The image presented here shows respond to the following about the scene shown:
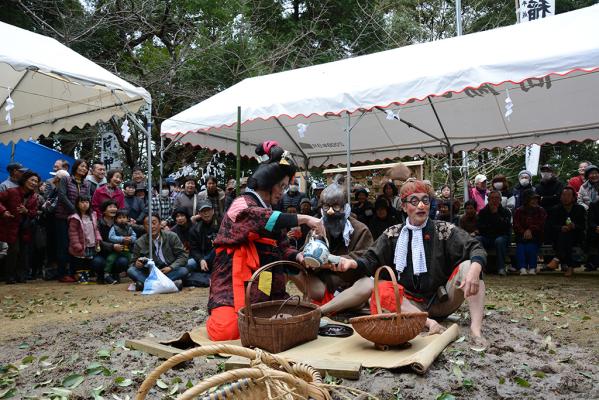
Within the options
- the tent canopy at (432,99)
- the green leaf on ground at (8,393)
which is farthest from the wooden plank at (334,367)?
the tent canopy at (432,99)

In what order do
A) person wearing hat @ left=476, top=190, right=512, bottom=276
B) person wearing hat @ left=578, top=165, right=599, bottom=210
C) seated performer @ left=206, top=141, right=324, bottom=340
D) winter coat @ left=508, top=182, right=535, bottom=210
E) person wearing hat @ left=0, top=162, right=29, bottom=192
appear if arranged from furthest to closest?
winter coat @ left=508, top=182, right=535, bottom=210, person wearing hat @ left=578, top=165, right=599, bottom=210, person wearing hat @ left=476, top=190, right=512, bottom=276, person wearing hat @ left=0, top=162, right=29, bottom=192, seated performer @ left=206, top=141, right=324, bottom=340

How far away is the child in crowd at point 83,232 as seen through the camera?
7.77 metres

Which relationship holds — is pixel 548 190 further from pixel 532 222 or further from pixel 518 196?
pixel 532 222

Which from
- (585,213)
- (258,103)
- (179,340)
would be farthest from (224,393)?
(585,213)

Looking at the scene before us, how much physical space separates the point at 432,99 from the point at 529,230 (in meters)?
2.54

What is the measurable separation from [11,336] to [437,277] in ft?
12.0

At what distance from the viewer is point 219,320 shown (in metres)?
3.82

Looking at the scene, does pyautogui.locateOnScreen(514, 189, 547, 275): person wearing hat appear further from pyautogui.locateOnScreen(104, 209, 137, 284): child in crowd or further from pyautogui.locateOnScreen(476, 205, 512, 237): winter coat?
pyautogui.locateOnScreen(104, 209, 137, 284): child in crowd

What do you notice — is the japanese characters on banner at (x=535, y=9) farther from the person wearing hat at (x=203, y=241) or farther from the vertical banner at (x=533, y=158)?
the person wearing hat at (x=203, y=241)

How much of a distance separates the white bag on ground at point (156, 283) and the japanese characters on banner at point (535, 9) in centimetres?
887

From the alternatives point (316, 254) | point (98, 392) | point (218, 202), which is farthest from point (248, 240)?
point (218, 202)

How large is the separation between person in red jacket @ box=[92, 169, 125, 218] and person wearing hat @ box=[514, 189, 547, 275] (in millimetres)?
6292

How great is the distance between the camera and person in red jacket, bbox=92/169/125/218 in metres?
8.23

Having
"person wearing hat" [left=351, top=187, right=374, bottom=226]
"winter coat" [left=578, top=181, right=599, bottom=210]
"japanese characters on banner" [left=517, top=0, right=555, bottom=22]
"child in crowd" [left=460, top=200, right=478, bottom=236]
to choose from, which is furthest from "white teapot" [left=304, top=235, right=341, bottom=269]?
"japanese characters on banner" [left=517, top=0, right=555, bottom=22]
